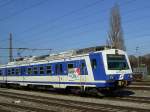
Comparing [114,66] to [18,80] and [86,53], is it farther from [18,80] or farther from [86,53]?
[18,80]

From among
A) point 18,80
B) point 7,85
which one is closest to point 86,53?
point 18,80

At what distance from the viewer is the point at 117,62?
20.0 metres

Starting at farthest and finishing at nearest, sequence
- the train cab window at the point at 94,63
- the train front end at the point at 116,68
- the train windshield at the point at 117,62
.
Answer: the train cab window at the point at 94,63, the train windshield at the point at 117,62, the train front end at the point at 116,68

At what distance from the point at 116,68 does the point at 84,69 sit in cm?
205

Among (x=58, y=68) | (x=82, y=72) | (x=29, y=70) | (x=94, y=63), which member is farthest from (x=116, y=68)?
(x=29, y=70)

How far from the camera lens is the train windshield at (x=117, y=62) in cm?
1941

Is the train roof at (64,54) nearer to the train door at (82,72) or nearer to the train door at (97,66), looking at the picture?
the train door at (82,72)

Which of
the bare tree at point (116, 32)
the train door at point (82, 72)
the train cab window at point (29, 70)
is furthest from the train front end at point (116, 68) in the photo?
the bare tree at point (116, 32)

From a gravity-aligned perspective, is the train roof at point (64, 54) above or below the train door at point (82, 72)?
above

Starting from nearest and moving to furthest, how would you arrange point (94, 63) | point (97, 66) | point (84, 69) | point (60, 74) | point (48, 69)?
point (97, 66) < point (94, 63) < point (84, 69) < point (60, 74) < point (48, 69)

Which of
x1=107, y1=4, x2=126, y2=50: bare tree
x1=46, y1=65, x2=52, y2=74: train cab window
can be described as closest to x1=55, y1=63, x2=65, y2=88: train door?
x1=46, y1=65, x2=52, y2=74: train cab window

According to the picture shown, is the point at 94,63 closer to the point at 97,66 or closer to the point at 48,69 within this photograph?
the point at 97,66

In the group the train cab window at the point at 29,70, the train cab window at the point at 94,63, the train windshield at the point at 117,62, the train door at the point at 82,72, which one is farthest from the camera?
the train cab window at the point at 29,70

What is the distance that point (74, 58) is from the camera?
21516 mm
